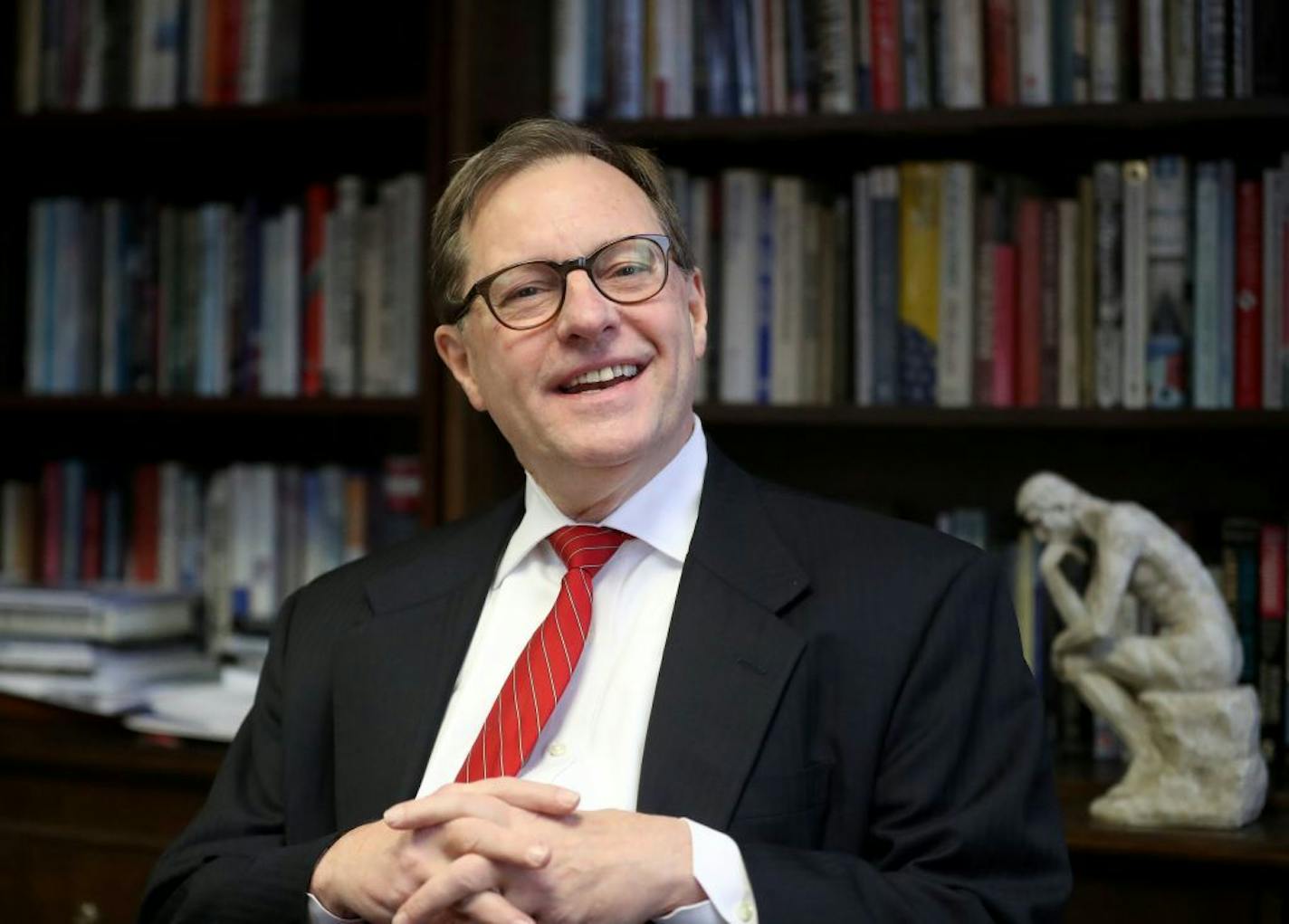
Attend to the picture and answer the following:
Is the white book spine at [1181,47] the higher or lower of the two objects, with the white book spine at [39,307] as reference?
higher

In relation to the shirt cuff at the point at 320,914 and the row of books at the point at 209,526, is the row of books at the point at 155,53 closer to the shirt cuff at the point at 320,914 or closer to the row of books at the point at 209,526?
the row of books at the point at 209,526

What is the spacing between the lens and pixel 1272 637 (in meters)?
2.06

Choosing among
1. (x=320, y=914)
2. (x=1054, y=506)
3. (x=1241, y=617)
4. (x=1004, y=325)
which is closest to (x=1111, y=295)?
(x=1004, y=325)

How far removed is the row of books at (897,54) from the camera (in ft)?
6.75

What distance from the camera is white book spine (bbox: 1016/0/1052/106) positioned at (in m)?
2.12

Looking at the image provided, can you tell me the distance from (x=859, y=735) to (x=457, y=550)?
0.51 m

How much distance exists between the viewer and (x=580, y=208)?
4.93 feet

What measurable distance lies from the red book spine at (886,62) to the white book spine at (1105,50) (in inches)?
10.7

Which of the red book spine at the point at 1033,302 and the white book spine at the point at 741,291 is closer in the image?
the red book spine at the point at 1033,302

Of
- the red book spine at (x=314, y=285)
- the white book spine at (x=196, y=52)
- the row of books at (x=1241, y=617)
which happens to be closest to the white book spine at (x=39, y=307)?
the white book spine at (x=196, y=52)

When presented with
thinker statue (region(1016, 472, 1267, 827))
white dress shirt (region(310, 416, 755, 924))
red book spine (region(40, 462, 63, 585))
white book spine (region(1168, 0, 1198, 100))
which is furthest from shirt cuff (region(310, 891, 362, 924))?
white book spine (region(1168, 0, 1198, 100))

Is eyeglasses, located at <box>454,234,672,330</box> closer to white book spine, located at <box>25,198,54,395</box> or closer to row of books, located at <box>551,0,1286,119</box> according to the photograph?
row of books, located at <box>551,0,1286,119</box>

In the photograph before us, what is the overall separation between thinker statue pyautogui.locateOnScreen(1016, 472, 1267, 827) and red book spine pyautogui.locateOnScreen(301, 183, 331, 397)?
3.85ft

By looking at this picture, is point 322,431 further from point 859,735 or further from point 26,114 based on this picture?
point 859,735
